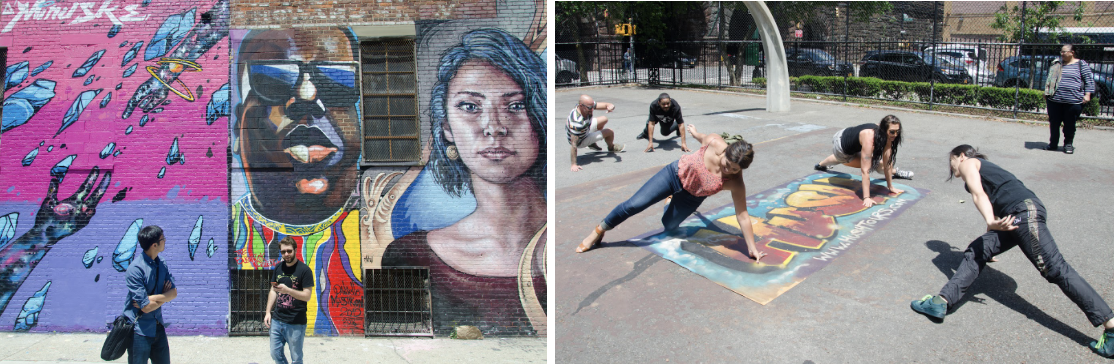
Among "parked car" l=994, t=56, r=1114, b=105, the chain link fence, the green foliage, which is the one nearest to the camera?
"parked car" l=994, t=56, r=1114, b=105

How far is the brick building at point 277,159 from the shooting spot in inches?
314

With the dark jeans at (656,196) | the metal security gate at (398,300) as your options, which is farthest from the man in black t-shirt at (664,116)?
the dark jeans at (656,196)

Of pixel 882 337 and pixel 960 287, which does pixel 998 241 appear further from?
pixel 882 337

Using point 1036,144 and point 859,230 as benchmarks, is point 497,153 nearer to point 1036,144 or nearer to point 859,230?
point 859,230

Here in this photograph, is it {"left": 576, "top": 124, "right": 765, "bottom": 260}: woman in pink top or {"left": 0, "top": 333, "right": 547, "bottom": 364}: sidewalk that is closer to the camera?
{"left": 576, "top": 124, "right": 765, "bottom": 260}: woman in pink top

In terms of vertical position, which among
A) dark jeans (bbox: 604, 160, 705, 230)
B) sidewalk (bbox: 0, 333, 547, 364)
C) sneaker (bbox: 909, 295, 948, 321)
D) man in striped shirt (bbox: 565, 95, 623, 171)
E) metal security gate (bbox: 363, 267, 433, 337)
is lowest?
sidewalk (bbox: 0, 333, 547, 364)

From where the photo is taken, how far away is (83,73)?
27.1 ft

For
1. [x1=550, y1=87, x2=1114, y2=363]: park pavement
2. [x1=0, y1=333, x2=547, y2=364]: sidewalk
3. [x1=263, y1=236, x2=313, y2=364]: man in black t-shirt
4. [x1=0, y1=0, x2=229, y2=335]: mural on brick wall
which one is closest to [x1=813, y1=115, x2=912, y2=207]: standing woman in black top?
[x1=550, y1=87, x2=1114, y2=363]: park pavement

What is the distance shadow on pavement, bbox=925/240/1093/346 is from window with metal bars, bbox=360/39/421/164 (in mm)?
5793

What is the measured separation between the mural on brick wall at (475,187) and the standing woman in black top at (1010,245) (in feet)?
15.5

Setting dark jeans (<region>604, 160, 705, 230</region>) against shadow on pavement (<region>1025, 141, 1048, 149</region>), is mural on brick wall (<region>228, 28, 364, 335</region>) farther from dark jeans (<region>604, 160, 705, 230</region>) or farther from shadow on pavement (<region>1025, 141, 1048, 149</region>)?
shadow on pavement (<region>1025, 141, 1048, 149</region>)

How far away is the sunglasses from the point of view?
7984 millimetres

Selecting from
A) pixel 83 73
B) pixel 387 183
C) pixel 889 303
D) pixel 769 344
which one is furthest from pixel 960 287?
pixel 83 73

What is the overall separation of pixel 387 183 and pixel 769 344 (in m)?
5.41
